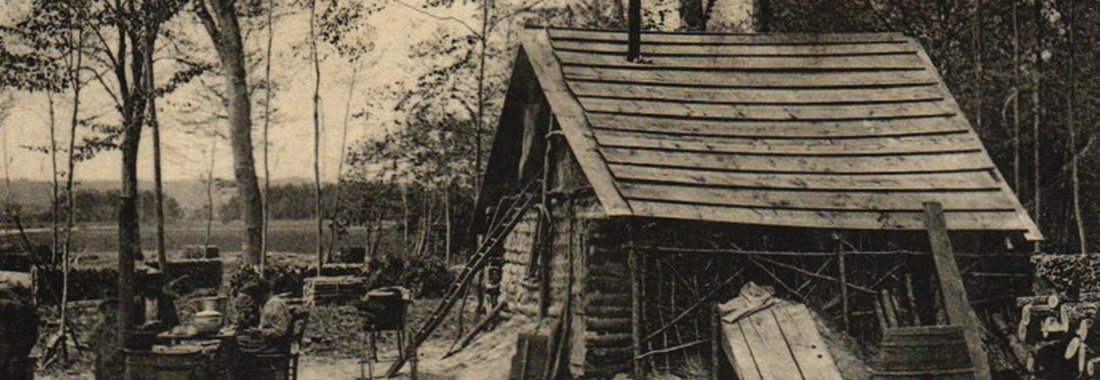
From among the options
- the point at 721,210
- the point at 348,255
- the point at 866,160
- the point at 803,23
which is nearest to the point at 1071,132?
the point at 803,23

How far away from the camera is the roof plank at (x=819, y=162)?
38.0 ft

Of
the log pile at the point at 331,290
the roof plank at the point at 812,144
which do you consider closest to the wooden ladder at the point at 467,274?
the roof plank at the point at 812,144

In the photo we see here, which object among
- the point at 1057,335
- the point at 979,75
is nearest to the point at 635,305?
the point at 1057,335

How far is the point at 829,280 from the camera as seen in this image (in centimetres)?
1134

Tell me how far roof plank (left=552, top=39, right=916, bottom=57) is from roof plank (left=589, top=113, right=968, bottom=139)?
1486 mm

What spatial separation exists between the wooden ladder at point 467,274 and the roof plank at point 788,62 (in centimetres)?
273

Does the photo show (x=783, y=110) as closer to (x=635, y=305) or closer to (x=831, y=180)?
(x=831, y=180)

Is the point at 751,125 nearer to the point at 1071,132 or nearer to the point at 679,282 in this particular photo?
the point at 679,282

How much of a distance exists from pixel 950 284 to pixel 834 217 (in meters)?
1.41

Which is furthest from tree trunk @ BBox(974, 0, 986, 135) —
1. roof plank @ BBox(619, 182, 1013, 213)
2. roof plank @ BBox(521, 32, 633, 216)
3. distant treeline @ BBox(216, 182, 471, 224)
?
distant treeline @ BBox(216, 182, 471, 224)

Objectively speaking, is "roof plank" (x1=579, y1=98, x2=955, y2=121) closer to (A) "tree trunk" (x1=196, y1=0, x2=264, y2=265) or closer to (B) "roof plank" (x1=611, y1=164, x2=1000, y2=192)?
(B) "roof plank" (x1=611, y1=164, x2=1000, y2=192)

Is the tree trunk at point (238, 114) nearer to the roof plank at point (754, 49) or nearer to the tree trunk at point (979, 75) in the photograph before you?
the roof plank at point (754, 49)

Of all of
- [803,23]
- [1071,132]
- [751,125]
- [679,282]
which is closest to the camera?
[679,282]

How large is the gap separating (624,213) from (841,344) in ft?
9.69
